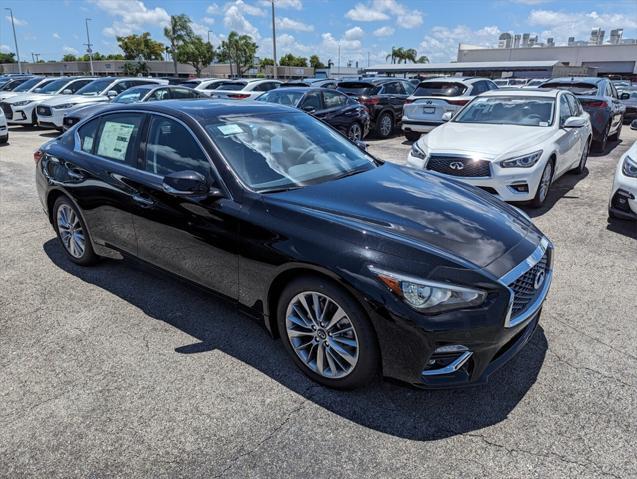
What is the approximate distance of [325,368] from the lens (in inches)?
115

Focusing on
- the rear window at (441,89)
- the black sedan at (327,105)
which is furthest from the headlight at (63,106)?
the rear window at (441,89)

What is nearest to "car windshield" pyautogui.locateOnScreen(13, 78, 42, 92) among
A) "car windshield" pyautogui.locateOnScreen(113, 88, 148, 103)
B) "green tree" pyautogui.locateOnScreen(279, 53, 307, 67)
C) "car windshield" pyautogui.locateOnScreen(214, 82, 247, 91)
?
"car windshield" pyautogui.locateOnScreen(214, 82, 247, 91)

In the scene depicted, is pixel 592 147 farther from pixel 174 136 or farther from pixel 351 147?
pixel 174 136

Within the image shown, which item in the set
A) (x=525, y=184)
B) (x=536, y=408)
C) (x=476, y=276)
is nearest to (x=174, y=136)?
(x=476, y=276)

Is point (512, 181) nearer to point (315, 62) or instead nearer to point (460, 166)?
point (460, 166)

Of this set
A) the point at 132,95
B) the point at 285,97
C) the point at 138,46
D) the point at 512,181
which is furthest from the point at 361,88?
the point at 138,46

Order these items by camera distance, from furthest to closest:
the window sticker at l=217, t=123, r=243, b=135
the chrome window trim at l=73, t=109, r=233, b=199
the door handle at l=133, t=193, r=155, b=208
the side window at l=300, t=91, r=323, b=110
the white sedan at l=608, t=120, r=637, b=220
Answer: the side window at l=300, t=91, r=323, b=110, the white sedan at l=608, t=120, r=637, b=220, the door handle at l=133, t=193, r=155, b=208, the window sticker at l=217, t=123, r=243, b=135, the chrome window trim at l=73, t=109, r=233, b=199

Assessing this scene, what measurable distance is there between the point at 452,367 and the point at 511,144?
15.5ft

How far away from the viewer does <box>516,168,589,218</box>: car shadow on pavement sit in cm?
656

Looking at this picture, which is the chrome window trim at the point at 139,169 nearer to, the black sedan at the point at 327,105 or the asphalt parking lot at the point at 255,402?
the asphalt parking lot at the point at 255,402

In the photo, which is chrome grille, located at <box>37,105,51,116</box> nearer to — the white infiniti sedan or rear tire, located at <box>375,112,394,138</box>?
rear tire, located at <box>375,112,394,138</box>

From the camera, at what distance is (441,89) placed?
500 inches

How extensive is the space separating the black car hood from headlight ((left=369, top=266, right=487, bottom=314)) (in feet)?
0.70

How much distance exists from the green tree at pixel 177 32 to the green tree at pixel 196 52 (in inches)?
32.1
